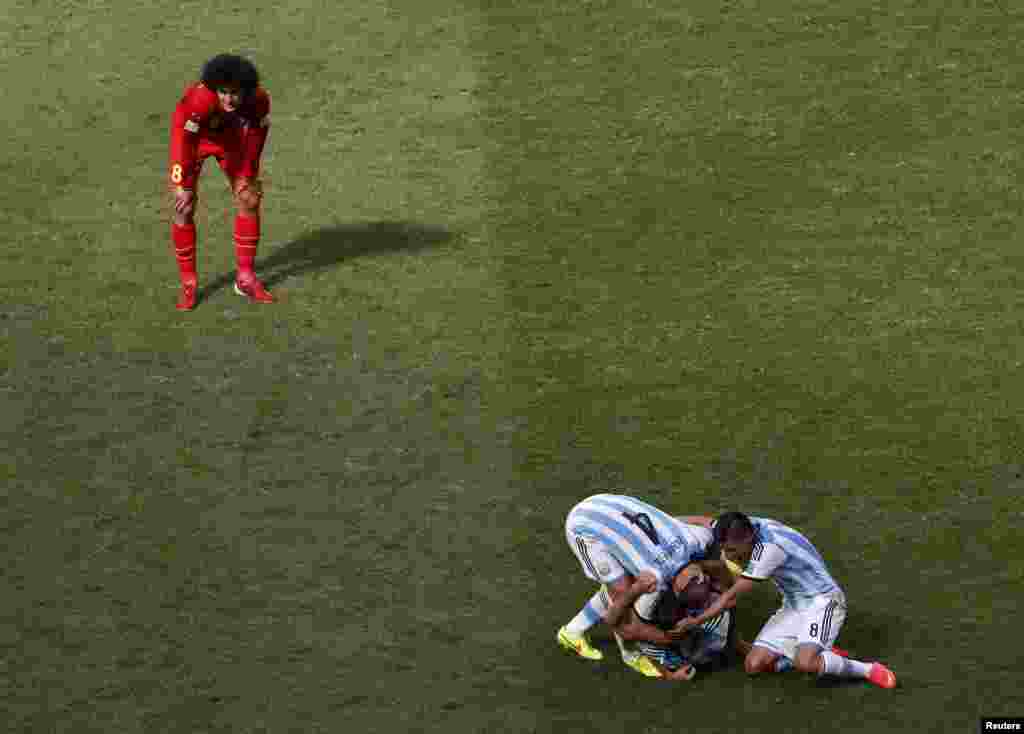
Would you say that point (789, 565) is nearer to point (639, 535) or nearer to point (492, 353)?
point (639, 535)

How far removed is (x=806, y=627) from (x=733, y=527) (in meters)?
0.80

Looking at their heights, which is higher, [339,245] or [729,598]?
[339,245]

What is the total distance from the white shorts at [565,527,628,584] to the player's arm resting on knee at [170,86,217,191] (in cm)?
510

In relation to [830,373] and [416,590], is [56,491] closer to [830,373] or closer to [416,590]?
[416,590]

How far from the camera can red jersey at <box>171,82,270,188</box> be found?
14.0m

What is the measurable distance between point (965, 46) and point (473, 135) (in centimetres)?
538

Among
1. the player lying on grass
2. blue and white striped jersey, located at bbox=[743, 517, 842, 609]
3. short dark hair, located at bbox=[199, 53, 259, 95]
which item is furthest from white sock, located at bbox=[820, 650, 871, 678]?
short dark hair, located at bbox=[199, 53, 259, 95]

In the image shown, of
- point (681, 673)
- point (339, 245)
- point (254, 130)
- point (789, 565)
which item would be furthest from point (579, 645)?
point (339, 245)

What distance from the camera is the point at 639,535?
10.7 metres

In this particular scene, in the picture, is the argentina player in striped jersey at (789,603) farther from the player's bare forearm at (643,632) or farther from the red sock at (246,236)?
the red sock at (246,236)

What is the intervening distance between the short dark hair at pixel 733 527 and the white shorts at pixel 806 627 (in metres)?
0.67

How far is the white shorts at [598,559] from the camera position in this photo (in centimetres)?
1068

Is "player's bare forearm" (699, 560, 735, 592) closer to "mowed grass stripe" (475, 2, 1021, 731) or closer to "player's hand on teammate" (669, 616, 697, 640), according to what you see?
"player's hand on teammate" (669, 616, 697, 640)

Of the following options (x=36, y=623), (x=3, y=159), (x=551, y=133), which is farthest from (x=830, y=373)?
(x=3, y=159)
